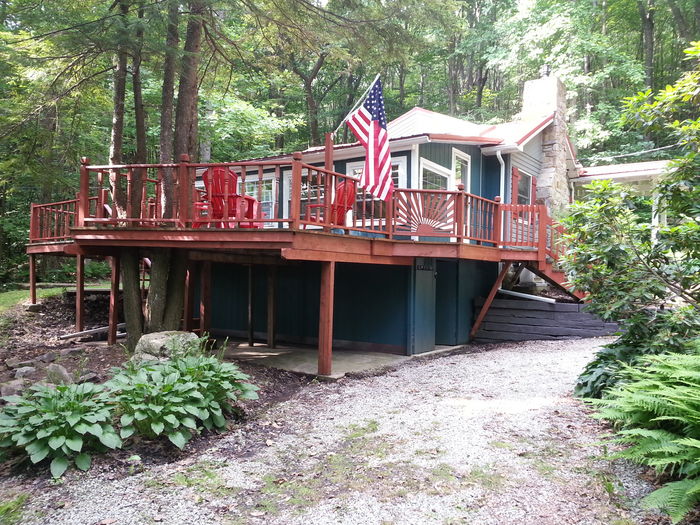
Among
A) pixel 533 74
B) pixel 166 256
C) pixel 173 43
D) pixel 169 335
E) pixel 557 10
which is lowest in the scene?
pixel 169 335

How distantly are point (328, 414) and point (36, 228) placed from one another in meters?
10.6

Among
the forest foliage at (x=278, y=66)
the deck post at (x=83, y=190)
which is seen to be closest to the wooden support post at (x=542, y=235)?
the forest foliage at (x=278, y=66)

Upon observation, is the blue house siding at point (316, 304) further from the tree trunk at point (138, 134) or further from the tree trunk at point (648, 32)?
the tree trunk at point (648, 32)

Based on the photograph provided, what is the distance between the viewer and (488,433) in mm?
4238

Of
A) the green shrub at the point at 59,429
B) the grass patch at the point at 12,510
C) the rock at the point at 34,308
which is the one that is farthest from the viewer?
the rock at the point at 34,308

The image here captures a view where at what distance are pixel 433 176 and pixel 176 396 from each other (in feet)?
25.1

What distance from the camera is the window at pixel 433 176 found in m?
10.1

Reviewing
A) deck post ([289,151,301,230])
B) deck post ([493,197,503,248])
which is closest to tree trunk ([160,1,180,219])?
deck post ([289,151,301,230])

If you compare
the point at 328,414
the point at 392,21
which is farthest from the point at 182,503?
the point at 392,21

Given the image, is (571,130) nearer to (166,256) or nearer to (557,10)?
(557,10)

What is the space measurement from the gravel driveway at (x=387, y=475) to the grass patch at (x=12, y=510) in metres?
0.06

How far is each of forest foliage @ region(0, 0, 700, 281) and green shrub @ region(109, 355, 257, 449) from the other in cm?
455

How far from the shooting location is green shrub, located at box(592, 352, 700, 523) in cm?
258

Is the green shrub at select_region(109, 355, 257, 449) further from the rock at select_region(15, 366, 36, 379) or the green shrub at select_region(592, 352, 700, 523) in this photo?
the green shrub at select_region(592, 352, 700, 523)
